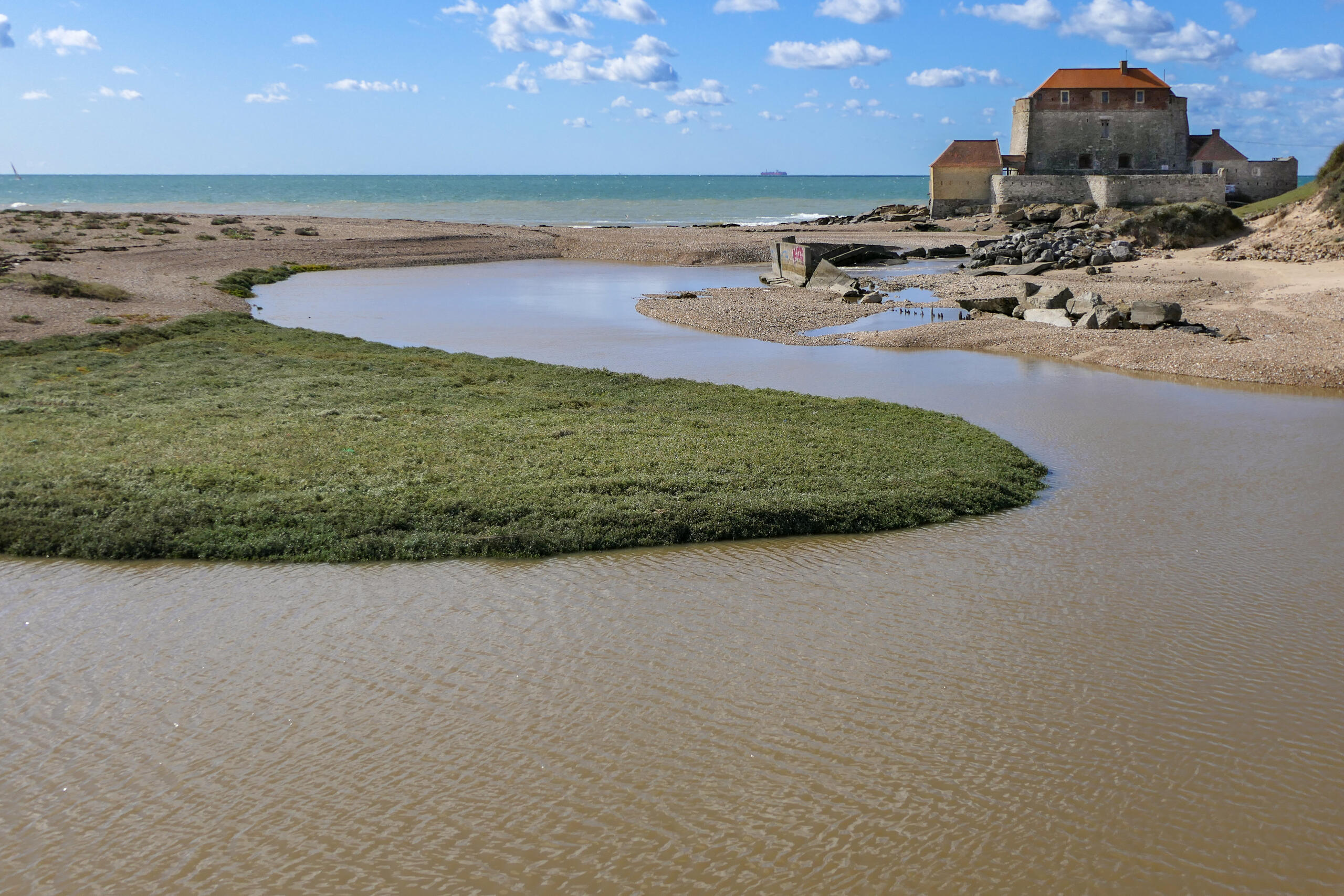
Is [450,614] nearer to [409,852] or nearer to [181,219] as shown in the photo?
[409,852]

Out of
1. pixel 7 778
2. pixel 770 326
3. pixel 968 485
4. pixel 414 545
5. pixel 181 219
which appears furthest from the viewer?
pixel 181 219

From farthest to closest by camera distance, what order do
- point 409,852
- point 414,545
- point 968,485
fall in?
1. point 968,485
2. point 414,545
3. point 409,852

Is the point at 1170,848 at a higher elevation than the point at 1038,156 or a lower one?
lower

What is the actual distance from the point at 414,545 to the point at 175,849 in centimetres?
359

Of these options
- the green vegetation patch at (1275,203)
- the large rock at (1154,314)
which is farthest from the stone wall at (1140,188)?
the large rock at (1154,314)

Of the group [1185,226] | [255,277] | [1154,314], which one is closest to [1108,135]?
[1185,226]

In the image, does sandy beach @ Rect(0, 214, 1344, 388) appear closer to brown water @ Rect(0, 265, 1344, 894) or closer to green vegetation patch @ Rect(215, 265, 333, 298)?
green vegetation patch @ Rect(215, 265, 333, 298)

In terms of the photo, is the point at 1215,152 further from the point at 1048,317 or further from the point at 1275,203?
the point at 1048,317

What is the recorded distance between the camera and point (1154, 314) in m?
19.7

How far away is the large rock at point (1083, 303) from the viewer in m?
21.0

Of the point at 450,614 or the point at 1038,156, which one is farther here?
the point at 1038,156

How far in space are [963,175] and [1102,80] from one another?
31.8 feet

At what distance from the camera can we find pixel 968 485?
9.53 m

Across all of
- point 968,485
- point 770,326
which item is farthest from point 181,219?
point 968,485
